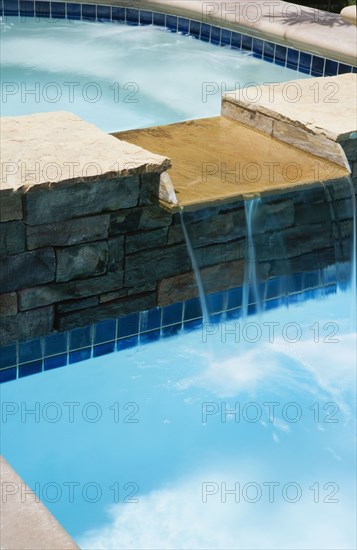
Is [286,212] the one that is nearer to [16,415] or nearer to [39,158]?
[39,158]

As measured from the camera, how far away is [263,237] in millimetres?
4539

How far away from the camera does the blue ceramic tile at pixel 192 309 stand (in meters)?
4.51

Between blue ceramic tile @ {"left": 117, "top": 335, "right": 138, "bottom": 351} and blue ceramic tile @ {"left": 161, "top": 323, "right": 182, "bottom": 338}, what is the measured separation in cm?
15

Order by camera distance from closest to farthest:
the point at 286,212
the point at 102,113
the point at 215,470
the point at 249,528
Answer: the point at 249,528 < the point at 215,470 < the point at 286,212 < the point at 102,113

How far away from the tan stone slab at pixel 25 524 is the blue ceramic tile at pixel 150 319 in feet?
5.95

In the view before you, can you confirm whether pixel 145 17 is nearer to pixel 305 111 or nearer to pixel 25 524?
pixel 305 111

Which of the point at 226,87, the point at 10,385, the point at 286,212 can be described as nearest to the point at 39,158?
the point at 10,385

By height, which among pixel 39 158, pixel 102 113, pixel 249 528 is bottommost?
pixel 249 528

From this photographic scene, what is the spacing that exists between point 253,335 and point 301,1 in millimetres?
6970

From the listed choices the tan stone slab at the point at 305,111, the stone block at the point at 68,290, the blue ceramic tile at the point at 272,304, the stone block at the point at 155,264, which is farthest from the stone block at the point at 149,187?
the tan stone slab at the point at 305,111

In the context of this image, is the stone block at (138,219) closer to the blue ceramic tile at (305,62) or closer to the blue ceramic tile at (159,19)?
the blue ceramic tile at (305,62)

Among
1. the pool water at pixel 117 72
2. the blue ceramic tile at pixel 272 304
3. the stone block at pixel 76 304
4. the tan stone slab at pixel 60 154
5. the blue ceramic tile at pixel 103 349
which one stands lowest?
the blue ceramic tile at pixel 103 349

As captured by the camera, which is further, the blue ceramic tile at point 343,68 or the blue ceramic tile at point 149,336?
the blue ceramic tile at point 343,68

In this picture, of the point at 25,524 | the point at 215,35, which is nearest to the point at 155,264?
the point at 25,524
